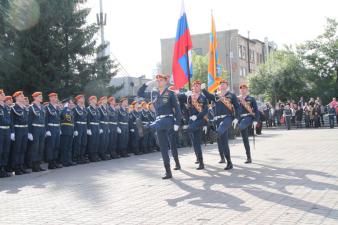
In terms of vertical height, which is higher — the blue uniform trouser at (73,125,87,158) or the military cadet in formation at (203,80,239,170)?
the military cadet in formation at (203,80,239,170)

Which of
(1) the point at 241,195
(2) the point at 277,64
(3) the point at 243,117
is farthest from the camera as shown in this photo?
(2) the point at 277,64

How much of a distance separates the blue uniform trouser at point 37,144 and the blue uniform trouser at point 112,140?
324 centimetres

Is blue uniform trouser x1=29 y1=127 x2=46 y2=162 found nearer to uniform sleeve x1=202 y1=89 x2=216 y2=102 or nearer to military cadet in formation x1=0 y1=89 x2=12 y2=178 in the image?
military cadet in formation x1=0 y1=89 x2=12 y2=178

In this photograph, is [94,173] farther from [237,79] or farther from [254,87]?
[237,79]

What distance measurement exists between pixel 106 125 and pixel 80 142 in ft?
3.96

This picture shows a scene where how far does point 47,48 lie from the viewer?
876 inches

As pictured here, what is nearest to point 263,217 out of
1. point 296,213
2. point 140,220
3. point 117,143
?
point 296,213

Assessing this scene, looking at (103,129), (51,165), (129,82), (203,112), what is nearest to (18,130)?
(51,165)

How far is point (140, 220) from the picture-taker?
20.3 ft

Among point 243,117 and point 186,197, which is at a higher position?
point 243,117

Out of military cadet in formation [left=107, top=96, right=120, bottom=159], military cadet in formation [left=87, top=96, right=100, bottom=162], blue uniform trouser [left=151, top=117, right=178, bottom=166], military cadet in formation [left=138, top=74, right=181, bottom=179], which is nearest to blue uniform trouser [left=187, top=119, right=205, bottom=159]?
military cadet in formation [left=138, top=74, right=181, bottom=179]

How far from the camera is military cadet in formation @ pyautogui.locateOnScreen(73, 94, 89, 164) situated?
14633 mm

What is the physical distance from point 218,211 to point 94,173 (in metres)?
5.70

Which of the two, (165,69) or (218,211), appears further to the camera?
(165,69)
